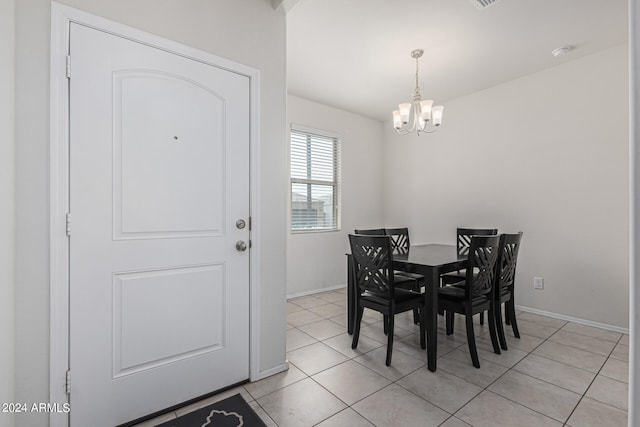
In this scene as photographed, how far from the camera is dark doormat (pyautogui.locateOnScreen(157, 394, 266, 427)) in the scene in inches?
64.3

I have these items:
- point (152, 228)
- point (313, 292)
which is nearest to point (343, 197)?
point (313, 292)

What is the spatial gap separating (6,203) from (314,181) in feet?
11.0

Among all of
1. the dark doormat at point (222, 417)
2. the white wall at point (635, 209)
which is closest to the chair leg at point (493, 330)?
the dark doormat at point (222, 417)

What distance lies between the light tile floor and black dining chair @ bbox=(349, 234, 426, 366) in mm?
253

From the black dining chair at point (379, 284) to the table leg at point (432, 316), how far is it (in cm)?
19

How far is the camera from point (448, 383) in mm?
2008

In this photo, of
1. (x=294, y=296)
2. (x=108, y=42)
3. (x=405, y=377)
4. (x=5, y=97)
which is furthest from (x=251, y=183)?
(x=294, y=296)

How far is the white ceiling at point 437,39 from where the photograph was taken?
2359 millimetres

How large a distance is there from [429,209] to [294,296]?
2297 mm

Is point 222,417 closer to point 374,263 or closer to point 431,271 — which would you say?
point 374,263

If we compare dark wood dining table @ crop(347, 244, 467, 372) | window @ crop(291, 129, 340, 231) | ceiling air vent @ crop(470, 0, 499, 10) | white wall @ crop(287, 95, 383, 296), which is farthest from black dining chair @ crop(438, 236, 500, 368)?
window @ crop(291, 129, 340, 231)

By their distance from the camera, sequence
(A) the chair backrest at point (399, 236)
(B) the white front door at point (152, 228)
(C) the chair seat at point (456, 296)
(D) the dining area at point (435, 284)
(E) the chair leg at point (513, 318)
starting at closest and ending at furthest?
(B) the white front door at point (152, 228)
(D) the dining area at point (435, 284)
(C) the chair seat at point (456, 296)
(E) the chair leg at point (513, 318)
(A) the chair backrest at point (399, 236)

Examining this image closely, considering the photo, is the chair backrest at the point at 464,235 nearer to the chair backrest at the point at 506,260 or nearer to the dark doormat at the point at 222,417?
the chair backrest at the point at 506,260

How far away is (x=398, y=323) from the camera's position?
3.15 metres
